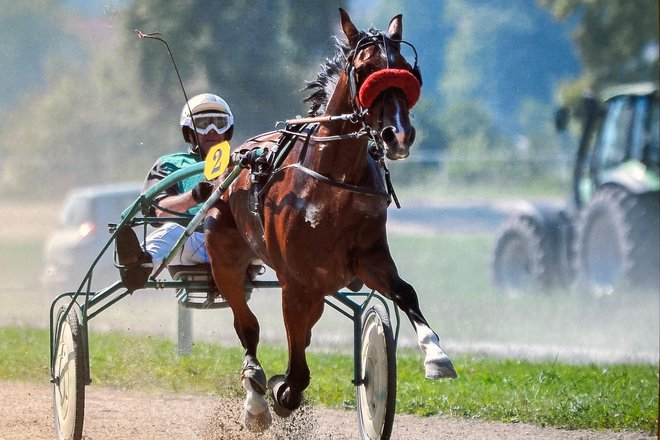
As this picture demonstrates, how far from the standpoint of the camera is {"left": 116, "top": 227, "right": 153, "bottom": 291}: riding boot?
5617 mm

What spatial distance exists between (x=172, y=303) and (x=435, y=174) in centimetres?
267

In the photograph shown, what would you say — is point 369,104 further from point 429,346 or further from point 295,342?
point 295,342

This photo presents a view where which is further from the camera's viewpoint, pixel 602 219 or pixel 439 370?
pixel 602 219

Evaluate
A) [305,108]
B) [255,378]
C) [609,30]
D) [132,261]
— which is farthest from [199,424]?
[609,30]

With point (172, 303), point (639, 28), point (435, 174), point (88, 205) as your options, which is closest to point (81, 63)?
point (88, 205)

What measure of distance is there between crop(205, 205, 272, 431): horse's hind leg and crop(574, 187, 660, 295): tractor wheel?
5.11 m

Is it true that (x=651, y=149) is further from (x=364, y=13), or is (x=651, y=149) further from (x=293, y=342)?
(x=293, y=342)

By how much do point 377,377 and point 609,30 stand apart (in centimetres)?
592

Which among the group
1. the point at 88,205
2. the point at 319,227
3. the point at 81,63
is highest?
the point at 81,63

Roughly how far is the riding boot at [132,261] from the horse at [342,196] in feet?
2.15

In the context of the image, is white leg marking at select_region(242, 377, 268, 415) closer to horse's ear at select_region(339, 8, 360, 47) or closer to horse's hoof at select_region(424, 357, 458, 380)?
horse's hoof at select_region(424, 357, 458, 380)

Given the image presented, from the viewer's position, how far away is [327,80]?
5066 mm

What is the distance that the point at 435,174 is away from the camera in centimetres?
1117

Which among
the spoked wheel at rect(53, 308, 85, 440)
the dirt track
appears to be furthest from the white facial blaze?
the spoked wheel at rect(53, 308, 85, 440)
